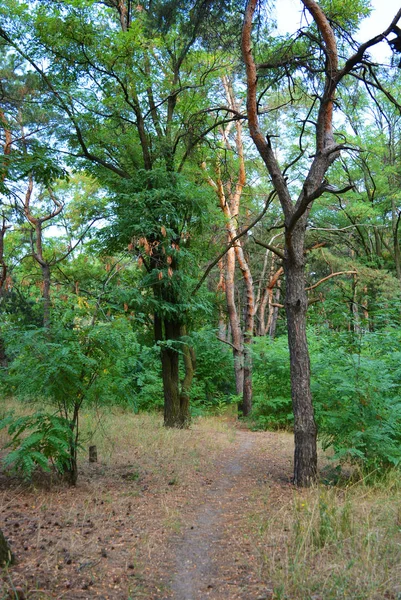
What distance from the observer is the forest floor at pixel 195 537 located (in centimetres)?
361

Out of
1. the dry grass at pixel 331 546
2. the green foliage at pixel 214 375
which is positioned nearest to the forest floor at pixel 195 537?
the dry grass at pixel 331 546

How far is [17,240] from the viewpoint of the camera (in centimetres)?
2344

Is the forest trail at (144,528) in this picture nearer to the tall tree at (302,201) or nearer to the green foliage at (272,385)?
the tall tree at (302,201)

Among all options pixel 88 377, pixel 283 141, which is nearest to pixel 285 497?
pixel 88 377

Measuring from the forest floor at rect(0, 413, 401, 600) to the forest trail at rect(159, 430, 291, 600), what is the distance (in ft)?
0.05

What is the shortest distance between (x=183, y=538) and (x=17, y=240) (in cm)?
2121

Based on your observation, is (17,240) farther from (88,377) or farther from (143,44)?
(88,377)

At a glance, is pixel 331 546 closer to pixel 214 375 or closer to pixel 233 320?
pixel 233 320

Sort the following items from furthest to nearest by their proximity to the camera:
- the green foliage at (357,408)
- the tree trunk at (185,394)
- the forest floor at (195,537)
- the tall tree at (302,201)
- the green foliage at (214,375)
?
the green foliage at (214,375) → the tree trunk at (185,394) → the tall tree at (302,201) → the green foliage at (357,408) → the forest floor at (195,537)

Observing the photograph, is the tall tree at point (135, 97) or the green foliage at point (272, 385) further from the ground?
the tall tree at point (135, 97)

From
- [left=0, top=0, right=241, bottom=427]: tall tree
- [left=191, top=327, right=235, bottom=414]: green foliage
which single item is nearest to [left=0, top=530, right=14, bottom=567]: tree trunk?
[left=0, top=0, right=241, bottom=427]: tall tree

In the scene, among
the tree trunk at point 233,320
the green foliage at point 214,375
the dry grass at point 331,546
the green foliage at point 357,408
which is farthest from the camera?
the green foliage at point 214,375

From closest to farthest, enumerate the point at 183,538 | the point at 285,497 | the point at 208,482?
the point at 183,538 → the point at 285,497 → the point at 208,482

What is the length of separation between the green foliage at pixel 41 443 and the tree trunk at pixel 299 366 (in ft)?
10.3
